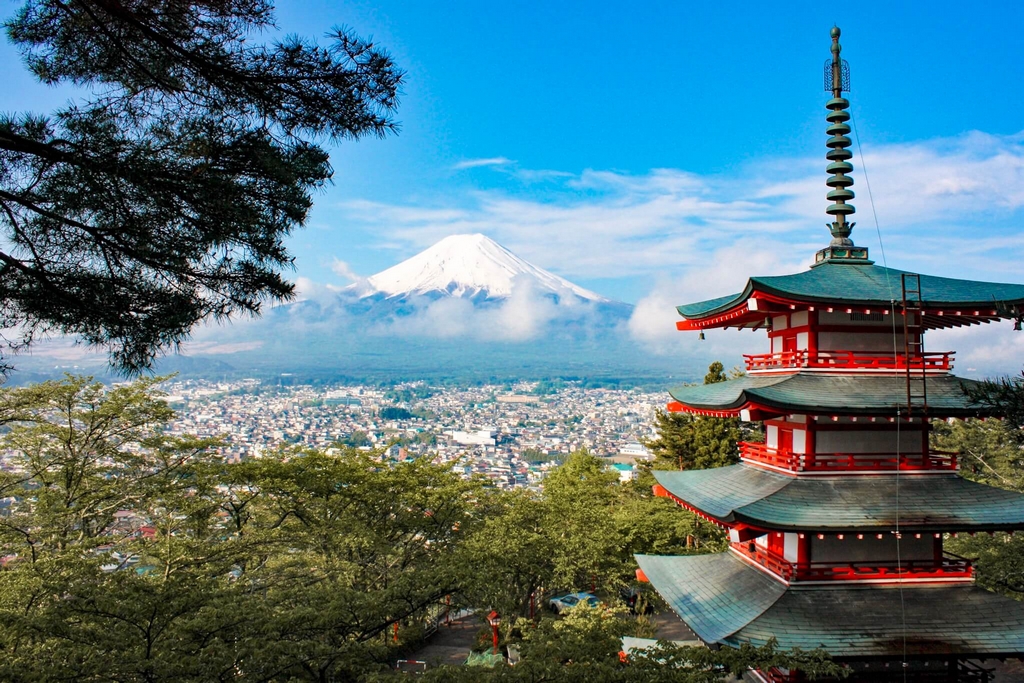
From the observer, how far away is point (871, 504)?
8.06 m

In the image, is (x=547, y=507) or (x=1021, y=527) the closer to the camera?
(x=1021, y=527)

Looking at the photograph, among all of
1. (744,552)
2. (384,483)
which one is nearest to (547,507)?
(384,483)

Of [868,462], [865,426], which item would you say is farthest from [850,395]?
[868,462]

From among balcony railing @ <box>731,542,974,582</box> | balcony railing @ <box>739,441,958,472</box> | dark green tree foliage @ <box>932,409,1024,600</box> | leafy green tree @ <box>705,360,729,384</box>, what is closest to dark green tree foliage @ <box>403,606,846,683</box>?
balcony railing @ <box>731,542,974,582</box>

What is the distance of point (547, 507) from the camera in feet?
54.1

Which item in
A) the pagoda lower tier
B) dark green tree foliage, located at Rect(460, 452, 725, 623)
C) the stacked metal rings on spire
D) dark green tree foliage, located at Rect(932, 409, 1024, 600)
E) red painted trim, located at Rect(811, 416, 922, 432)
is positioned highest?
the stacked metal rings on spire

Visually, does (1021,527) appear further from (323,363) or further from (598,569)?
(323,363)

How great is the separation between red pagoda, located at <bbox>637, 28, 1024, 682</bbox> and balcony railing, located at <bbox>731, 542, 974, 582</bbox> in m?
0.02

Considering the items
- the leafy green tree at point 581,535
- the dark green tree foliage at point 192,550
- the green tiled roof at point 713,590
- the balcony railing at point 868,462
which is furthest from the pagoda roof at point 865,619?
the leafy green tree at point 581,535

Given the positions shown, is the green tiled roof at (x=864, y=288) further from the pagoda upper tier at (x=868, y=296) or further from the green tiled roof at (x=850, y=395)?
the green tiled roof at (x=850, y=395)

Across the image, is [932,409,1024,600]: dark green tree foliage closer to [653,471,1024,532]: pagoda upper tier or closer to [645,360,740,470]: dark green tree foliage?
[653,471,1024,532]: pagoda upper tier

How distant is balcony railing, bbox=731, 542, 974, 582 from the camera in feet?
26.7

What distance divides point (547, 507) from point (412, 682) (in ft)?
36.5

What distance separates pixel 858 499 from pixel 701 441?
13346mm
